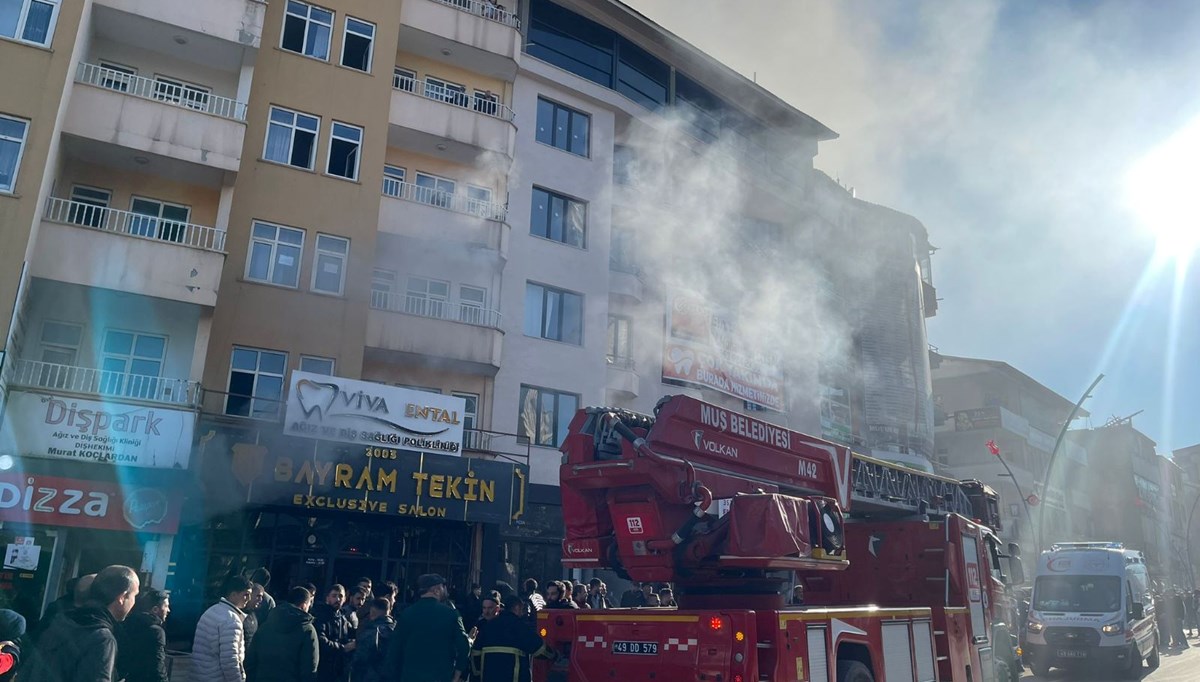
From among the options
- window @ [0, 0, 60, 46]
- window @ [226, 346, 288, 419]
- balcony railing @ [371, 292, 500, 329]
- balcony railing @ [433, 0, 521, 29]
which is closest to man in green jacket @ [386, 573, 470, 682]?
window @ [226, 346, 288, 419]

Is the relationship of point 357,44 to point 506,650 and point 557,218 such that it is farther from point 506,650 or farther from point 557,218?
point 506,650

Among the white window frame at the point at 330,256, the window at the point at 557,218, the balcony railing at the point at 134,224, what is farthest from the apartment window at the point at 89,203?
the window at the point at 557,218

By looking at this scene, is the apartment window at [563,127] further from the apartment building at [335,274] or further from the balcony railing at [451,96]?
the balcony railing at [451,96]

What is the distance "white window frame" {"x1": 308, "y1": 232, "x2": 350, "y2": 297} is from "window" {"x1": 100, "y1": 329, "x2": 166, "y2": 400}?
3302 millimetres

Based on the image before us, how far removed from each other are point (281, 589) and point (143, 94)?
36.5 ft

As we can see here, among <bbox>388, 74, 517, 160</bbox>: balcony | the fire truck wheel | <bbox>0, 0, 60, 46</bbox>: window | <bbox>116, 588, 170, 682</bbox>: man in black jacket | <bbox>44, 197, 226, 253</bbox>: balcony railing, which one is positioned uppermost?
<bbox>388, 74, 517, 160</bbox>: balcony

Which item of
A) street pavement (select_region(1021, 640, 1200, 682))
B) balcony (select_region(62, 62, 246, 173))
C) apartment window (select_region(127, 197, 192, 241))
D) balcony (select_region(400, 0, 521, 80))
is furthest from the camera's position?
balcony (select_region(400, 0, 521, 80))

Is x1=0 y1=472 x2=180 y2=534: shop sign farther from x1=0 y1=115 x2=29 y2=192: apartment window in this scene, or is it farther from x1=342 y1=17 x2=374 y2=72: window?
x1=342 y1=17 x2=374 y2=72: window

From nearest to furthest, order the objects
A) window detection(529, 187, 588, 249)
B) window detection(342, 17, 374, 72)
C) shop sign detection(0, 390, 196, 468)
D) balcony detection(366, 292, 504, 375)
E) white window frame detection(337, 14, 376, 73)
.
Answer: shop sign detection(0, 390, 196, 468)
balcony detection(366, 292, 504, 375)
white window frame detection(337, 14, 376, 73)
window detection(342, 17, 374, 72)
window detection(529, 187, 588, 249)

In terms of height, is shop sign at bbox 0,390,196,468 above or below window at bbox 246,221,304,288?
below

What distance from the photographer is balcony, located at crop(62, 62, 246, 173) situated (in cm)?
1673

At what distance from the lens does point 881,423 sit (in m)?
35.2

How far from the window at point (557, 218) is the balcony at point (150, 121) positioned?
8061 millimetres

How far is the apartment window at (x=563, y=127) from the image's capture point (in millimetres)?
24422
